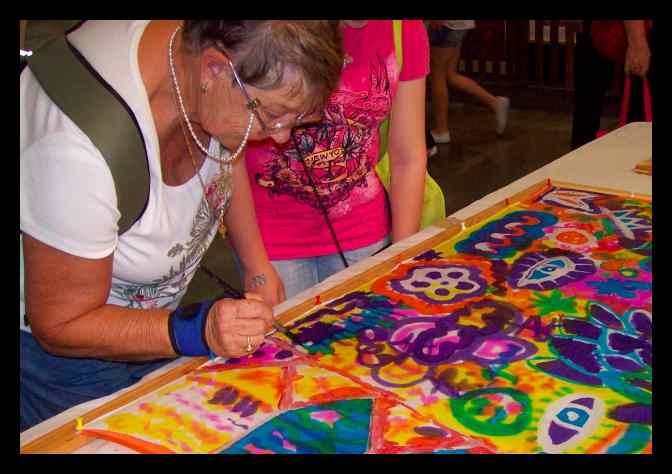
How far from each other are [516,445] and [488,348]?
0.24 metres

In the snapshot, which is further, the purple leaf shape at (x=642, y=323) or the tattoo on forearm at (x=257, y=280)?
the tattoo on forearm at (x=257, y=280)

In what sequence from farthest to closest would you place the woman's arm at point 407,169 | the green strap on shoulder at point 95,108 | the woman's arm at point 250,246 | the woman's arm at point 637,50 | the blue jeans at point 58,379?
the woman's arm at point 637,50, the woman's arm at point 407,169, the woman's arm at point 250,246, the blue jeans at point 58,379, the green strap on shoulder at point 95,108

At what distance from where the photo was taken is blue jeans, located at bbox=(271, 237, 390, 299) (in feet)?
6.04

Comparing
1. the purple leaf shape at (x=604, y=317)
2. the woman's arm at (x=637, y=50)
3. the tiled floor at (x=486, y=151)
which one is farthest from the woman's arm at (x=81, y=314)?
the woman's arm at (x=637, y=50)

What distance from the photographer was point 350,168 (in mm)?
1752

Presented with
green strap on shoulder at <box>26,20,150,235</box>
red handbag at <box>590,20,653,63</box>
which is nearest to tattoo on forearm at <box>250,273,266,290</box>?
green strap on shoulder at <box>26,20,150,235</box>

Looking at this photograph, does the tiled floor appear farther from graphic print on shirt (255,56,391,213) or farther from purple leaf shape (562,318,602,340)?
purple leaf shape (562,318,602,340)

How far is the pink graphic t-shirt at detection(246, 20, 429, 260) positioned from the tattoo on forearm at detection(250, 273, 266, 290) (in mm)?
139

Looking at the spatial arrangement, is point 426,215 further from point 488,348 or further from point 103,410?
point 103,410

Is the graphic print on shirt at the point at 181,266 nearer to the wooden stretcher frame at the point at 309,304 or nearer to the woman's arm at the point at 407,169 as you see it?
the wooden stretcher frame at the point at 309,304

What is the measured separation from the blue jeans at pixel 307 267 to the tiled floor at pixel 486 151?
159 centimetres

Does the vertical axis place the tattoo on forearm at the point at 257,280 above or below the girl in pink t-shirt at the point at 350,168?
below

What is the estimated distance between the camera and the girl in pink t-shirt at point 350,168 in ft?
5.52

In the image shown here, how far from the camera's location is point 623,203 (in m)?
1.84
